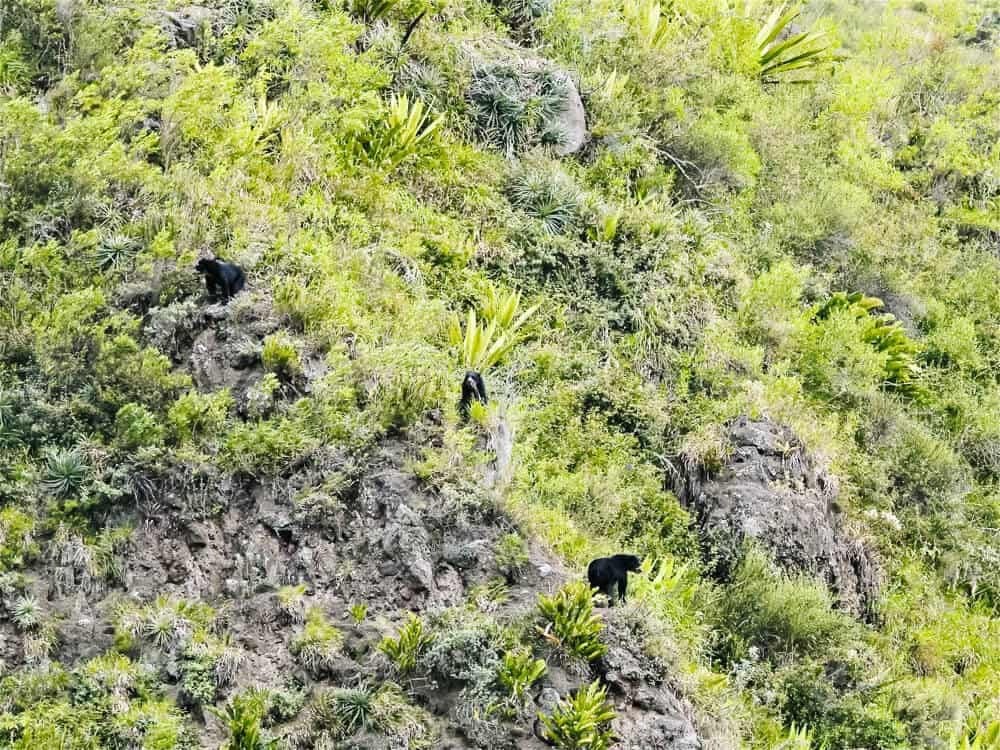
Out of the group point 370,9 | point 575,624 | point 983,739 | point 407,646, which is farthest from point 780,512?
point 370,9

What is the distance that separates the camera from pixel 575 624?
20.9 ft

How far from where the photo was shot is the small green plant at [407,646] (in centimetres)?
623

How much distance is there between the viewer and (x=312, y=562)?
6793 mm

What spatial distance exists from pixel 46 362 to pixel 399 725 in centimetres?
353

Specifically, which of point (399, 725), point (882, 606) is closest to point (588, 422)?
point (882, 606)

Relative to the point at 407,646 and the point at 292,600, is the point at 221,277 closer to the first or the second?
the point at 292,600

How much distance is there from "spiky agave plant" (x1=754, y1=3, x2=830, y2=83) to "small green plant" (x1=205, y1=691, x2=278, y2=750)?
1065 centimetres

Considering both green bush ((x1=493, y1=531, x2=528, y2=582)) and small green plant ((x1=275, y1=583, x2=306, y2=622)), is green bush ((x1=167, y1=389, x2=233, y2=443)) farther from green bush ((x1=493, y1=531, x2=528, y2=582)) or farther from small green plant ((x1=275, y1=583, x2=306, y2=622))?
green bush ((x1=493, y1=531, x2=528, y2=582))

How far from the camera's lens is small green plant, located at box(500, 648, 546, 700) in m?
6.16

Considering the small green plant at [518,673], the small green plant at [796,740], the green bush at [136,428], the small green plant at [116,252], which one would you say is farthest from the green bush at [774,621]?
the small green plant at [116,252]

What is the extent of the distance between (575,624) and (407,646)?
3.40 ft

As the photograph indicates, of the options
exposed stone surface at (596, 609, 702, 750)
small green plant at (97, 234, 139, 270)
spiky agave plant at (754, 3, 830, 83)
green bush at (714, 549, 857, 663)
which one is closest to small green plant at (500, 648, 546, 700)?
exposed stone surface at (596, 609, 702, 750)

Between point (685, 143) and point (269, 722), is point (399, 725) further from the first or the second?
point (685, 143)

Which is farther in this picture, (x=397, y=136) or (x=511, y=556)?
(x=397, y=136)
